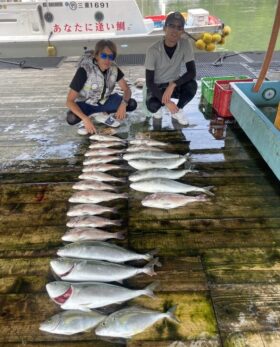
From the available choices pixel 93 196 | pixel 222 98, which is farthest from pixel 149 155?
pixel 222 98

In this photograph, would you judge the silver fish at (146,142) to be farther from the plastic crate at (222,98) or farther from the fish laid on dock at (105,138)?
the plastic crate at (222,98)

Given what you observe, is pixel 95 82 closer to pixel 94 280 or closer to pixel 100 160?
pixel 100 160

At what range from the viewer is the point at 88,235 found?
7.45 feet

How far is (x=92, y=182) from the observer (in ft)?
9.48

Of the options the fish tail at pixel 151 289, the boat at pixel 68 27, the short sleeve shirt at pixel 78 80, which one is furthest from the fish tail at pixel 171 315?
the boat at pixel 68 27

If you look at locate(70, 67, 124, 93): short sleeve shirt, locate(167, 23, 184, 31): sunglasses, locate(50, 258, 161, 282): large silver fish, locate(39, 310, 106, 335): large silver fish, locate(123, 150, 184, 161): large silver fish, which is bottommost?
locate(123, 150, 184, 161): large silver fish

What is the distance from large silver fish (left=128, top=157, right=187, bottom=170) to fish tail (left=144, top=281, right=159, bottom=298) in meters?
1.39

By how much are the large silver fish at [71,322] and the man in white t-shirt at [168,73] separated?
9.24 ft

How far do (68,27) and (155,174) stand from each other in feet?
23.6

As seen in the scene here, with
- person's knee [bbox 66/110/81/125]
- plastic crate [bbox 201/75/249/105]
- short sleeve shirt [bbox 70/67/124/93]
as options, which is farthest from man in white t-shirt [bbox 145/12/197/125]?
person's knee [bbox 66/110/81/125]

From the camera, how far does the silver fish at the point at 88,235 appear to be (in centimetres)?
225

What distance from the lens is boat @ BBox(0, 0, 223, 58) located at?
8.35 meters

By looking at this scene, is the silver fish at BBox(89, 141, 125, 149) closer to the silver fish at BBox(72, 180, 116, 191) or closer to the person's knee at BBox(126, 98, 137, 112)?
the silver fish at BBox(72, 180, 116, 191)

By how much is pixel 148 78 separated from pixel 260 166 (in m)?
1.78
